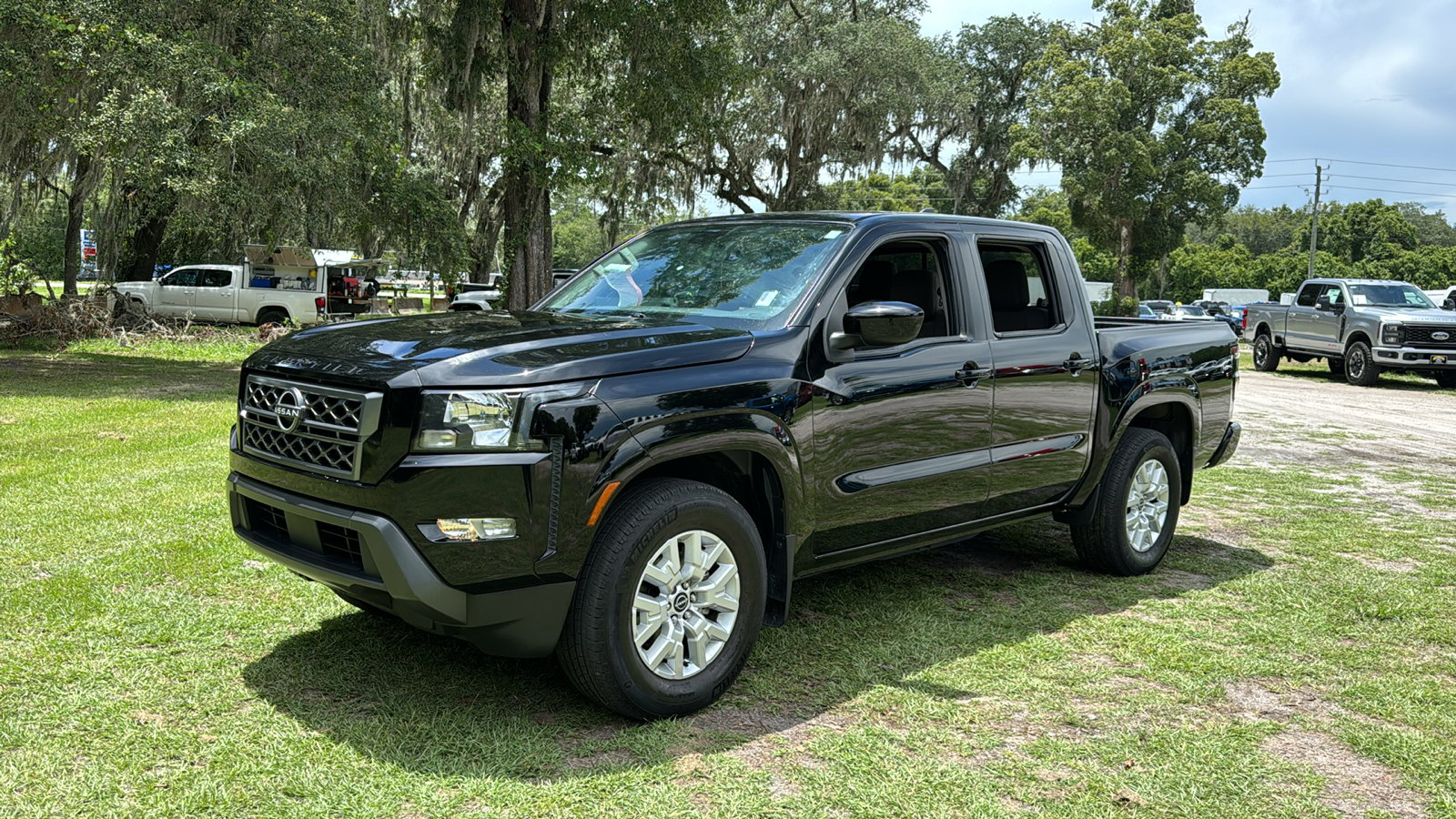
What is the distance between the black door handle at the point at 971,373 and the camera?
16.3ft

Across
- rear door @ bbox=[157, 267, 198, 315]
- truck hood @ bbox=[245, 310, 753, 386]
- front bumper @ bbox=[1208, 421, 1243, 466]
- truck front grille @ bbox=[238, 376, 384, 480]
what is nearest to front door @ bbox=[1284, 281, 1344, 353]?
front bumper @ bbox=[1208, 421, 1243, 466]

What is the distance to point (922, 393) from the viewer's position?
478cm

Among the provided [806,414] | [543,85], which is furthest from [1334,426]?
[543,85]

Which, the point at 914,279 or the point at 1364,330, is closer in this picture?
the point at 914,279

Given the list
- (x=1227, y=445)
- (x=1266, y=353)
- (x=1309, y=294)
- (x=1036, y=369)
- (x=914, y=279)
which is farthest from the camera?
(x=1266, y=353)

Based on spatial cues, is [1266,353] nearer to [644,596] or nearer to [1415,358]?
[1415,358]

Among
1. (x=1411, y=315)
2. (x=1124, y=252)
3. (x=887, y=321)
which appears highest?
(x=1124, y=252)

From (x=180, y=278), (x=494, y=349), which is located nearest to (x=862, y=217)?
(x=494, y=349)

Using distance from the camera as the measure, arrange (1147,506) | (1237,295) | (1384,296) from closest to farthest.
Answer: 1. (1147,506)
2. (1384,296)
3. (1237,295)

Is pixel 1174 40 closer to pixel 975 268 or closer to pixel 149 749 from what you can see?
pixel 975 268

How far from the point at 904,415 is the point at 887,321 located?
A: 21.6 inches

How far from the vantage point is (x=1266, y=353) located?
24688mm

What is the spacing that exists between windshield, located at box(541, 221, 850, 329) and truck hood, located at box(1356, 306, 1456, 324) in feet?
63.3

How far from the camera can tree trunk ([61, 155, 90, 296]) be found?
22.5 m
